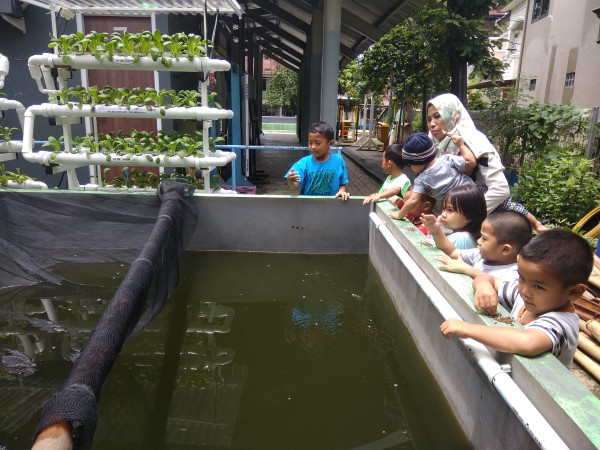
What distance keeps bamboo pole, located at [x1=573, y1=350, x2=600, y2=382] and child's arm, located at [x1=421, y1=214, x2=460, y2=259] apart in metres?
1.12

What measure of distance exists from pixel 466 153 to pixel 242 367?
2070 millimetres

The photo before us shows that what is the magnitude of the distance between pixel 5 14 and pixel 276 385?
22.6 ft

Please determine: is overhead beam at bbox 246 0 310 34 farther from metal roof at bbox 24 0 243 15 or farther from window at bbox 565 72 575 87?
window at bbox 565 72 575 87

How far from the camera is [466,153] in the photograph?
126 inches

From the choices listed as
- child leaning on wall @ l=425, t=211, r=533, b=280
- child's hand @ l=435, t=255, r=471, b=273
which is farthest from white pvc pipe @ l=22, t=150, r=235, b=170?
child leaning on wall @ l=425, t=211, r=533, b=280

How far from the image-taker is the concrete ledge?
144cm

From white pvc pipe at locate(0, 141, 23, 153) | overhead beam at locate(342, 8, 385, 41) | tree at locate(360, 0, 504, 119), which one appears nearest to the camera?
white pvc pipe at locate(0, 141, 23, 153)

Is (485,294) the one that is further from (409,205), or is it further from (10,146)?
(10,146)

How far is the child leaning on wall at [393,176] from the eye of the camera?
373 cm

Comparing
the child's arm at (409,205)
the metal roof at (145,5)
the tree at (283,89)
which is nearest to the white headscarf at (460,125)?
the child's arm at (409,205)

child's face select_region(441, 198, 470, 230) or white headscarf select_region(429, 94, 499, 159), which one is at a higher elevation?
white headscarf select_region(429, 94, 499, 159)

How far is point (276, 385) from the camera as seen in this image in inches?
102

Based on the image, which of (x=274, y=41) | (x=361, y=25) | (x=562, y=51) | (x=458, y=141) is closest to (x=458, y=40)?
(x=361, y=25)

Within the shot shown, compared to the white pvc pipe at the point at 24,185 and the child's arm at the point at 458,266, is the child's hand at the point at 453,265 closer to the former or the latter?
the child's arm at the point at 458,266
